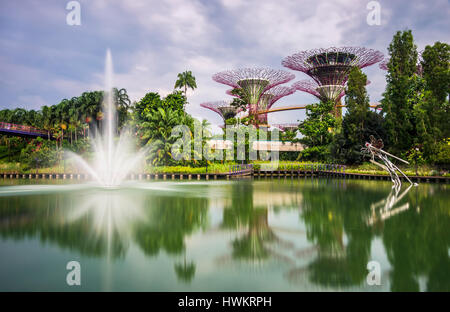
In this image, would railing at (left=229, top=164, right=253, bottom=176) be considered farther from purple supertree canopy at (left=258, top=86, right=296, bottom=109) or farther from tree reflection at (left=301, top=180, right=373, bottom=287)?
purple supertree canopy at (left=258, top=86, right=296, bottom=109)

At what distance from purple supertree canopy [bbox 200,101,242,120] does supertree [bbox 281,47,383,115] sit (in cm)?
1786

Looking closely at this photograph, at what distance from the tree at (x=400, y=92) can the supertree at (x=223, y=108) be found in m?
34.6

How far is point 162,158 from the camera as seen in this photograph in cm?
3092

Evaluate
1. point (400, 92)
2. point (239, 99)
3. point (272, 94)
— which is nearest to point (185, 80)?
point (239, 99)

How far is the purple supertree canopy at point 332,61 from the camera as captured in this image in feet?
139

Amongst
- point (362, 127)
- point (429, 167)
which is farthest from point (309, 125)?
point (429, 167)

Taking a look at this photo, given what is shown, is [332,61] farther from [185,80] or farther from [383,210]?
[383,210]

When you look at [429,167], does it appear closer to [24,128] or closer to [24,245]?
[24,245]

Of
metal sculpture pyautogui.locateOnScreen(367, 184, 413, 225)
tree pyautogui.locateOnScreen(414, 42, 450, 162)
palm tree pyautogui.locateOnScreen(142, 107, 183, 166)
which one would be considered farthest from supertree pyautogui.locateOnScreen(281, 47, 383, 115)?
metal sculpture pyautogui.locateOnScreen(367, 184, 413, 225)

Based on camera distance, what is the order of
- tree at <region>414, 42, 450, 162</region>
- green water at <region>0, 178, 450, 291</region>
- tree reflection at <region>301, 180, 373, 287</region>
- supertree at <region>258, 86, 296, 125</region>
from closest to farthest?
green water at <region>0, 178, 450, 291</region>, tree reflection at <region>301, 180, 373, 287</region>, tree at <region>414, 42, 450, 162</region>, supertree at <region>258, 86, 296, 125</region>

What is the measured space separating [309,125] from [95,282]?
3505 cm

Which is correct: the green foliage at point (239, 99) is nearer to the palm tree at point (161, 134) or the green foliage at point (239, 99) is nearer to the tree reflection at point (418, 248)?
the palm tree at point (161, 134)

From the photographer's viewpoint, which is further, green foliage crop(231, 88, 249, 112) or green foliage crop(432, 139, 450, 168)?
green foliage crop(231, 88, 249, 112)

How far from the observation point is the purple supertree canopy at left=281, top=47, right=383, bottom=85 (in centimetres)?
4247
